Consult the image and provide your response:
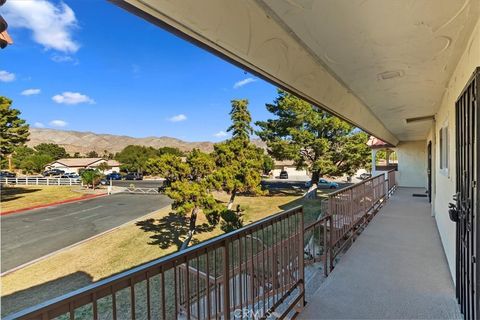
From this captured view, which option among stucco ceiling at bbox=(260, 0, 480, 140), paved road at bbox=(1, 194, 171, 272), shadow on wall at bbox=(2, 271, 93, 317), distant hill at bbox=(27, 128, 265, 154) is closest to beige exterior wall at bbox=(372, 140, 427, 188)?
stucco ceiling at bbox=(260, 0, 480, 140)

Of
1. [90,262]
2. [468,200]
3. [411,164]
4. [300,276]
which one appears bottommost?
[90,262]

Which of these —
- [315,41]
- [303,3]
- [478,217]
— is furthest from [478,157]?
[303,3]

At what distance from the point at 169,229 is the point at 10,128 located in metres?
18.1

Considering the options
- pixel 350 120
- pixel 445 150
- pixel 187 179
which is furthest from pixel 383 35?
pixel 187 179

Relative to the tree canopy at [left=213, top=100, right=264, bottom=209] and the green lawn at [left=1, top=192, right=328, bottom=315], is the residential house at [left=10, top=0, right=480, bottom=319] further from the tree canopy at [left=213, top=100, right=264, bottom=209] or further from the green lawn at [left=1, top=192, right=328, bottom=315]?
the tree canopy at [left=213, top=100, right=264, bottom=209]

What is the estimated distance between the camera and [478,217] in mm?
1554

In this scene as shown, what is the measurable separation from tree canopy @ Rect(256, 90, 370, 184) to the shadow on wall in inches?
512

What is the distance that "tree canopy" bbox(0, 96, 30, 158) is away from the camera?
749 inches

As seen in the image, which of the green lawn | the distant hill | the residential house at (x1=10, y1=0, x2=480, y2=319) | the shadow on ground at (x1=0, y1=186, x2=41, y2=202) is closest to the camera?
the residential house at (x1=10, y1=0, x2=480, y2=319)

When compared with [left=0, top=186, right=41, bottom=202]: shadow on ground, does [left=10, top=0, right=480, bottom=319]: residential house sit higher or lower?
higher

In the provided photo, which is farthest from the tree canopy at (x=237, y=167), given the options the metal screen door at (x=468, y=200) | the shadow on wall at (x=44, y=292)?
the metal screen door at (x=468, y=200)

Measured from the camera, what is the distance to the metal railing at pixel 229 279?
36.0 inches

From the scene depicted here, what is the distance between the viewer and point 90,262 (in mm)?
9555

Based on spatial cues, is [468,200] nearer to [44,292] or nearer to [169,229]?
[44,292]
